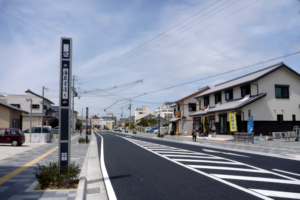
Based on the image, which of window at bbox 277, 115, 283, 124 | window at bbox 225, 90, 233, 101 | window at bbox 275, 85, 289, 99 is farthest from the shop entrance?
window at bbox 275, 85, 289, 99

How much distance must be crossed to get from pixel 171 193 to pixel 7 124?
3201 centimetres

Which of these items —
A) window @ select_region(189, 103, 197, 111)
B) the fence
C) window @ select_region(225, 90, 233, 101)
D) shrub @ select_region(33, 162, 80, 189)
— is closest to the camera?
shrub @ select_region(33, 162, 80, 189)

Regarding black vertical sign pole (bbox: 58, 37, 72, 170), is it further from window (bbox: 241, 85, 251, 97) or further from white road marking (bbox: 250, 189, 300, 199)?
window (bbox: 241, 85, 251, 97)

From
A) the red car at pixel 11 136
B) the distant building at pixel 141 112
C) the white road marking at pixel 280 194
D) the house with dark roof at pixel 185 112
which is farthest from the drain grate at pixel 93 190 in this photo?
the distant building at pixel 141 112

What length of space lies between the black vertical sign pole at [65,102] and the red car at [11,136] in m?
16.4

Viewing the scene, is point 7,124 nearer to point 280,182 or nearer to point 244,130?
point 244,130

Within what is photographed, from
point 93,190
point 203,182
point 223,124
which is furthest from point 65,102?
point 223,124

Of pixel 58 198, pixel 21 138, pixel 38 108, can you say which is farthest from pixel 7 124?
pixel 58 198

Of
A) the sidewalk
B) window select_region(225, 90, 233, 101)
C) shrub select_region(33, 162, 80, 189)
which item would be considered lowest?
the sidewalk

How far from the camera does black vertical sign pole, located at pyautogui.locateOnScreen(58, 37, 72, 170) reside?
801 cm

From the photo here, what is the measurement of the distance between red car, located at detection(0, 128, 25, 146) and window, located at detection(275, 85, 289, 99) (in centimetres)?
2710

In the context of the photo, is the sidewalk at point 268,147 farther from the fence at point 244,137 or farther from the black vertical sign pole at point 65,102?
the black vertical sign pole at point 65,102

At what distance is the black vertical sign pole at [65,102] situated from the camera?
8012 mm

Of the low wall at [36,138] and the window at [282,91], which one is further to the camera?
the window at [282,91]
